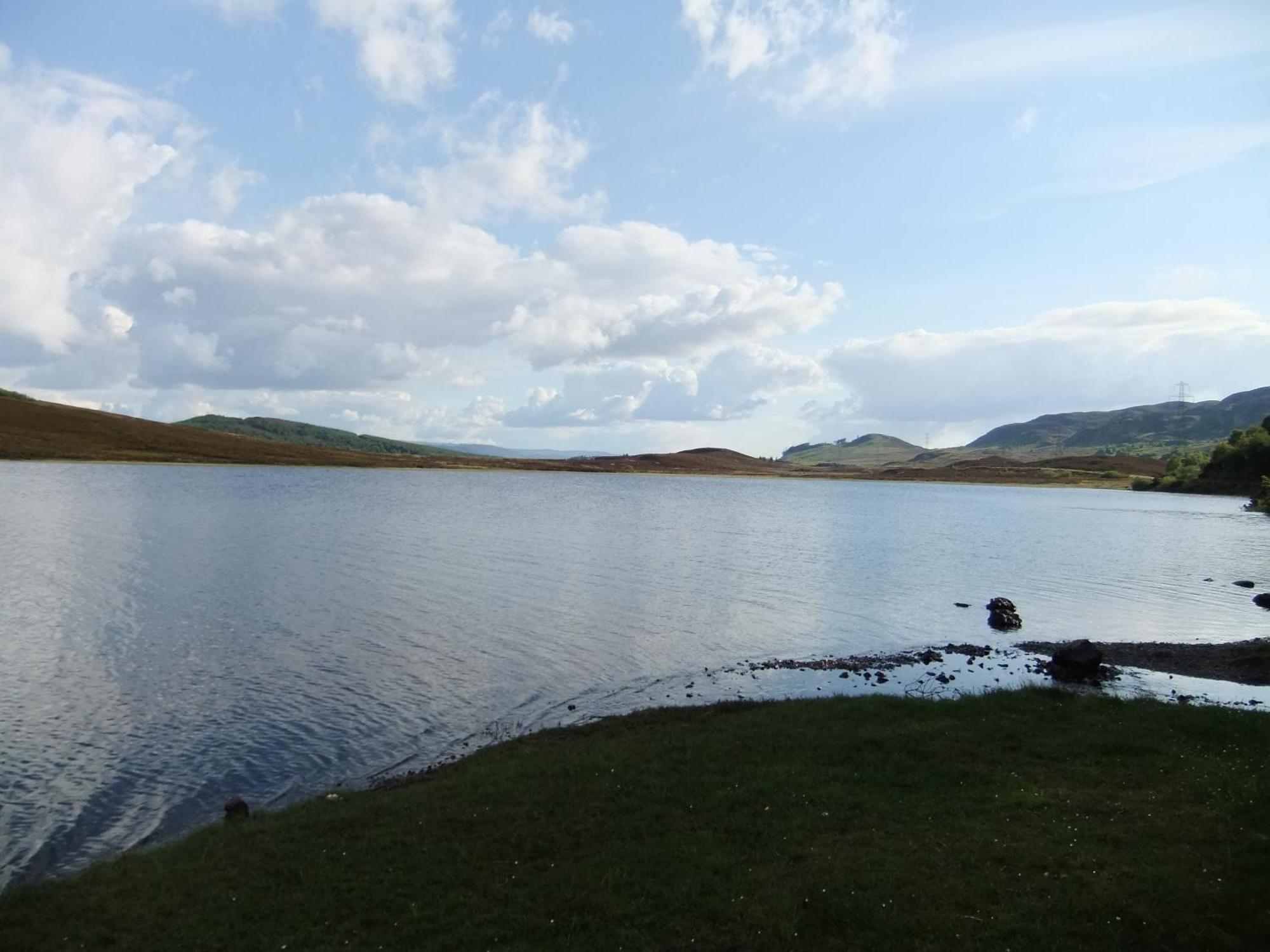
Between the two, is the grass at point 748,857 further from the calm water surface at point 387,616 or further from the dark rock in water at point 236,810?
the calm water surface at point 387,616

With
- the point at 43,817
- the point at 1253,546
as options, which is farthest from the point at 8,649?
the point at 1253,546

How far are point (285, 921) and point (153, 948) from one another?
174 centimetres

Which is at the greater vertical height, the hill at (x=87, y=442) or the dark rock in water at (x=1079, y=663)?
the hill at (x=87, y=442)

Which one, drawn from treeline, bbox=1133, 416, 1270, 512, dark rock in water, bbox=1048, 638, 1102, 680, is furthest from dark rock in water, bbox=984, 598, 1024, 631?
treeline, bbox=1133, 416, 1270, 512

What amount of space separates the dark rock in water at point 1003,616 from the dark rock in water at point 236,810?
36.0m

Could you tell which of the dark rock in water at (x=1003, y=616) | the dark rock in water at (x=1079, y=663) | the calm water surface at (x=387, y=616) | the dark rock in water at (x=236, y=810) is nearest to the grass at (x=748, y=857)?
the dark rock in water at (x=236, y=810)

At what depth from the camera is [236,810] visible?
16.1 meters

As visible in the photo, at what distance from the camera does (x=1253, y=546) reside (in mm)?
79250

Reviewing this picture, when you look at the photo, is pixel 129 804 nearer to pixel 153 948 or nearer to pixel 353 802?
pixel 353 802

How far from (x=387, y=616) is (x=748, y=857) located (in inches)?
1067

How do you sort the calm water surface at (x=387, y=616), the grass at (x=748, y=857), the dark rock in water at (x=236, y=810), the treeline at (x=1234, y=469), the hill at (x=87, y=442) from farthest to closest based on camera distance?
the hill at (x=87, y=442)
the treeline at (x=1234, y=469)
the calm water surface at (x=387, y=616)
the dark rock in water at (x=236, y=810)
the grass at (x=748, y=857)

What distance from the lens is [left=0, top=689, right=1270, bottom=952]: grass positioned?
11.0 m

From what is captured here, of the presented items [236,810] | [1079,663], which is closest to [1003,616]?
[1079,663]

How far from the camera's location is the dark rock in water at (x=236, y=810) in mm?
15938
